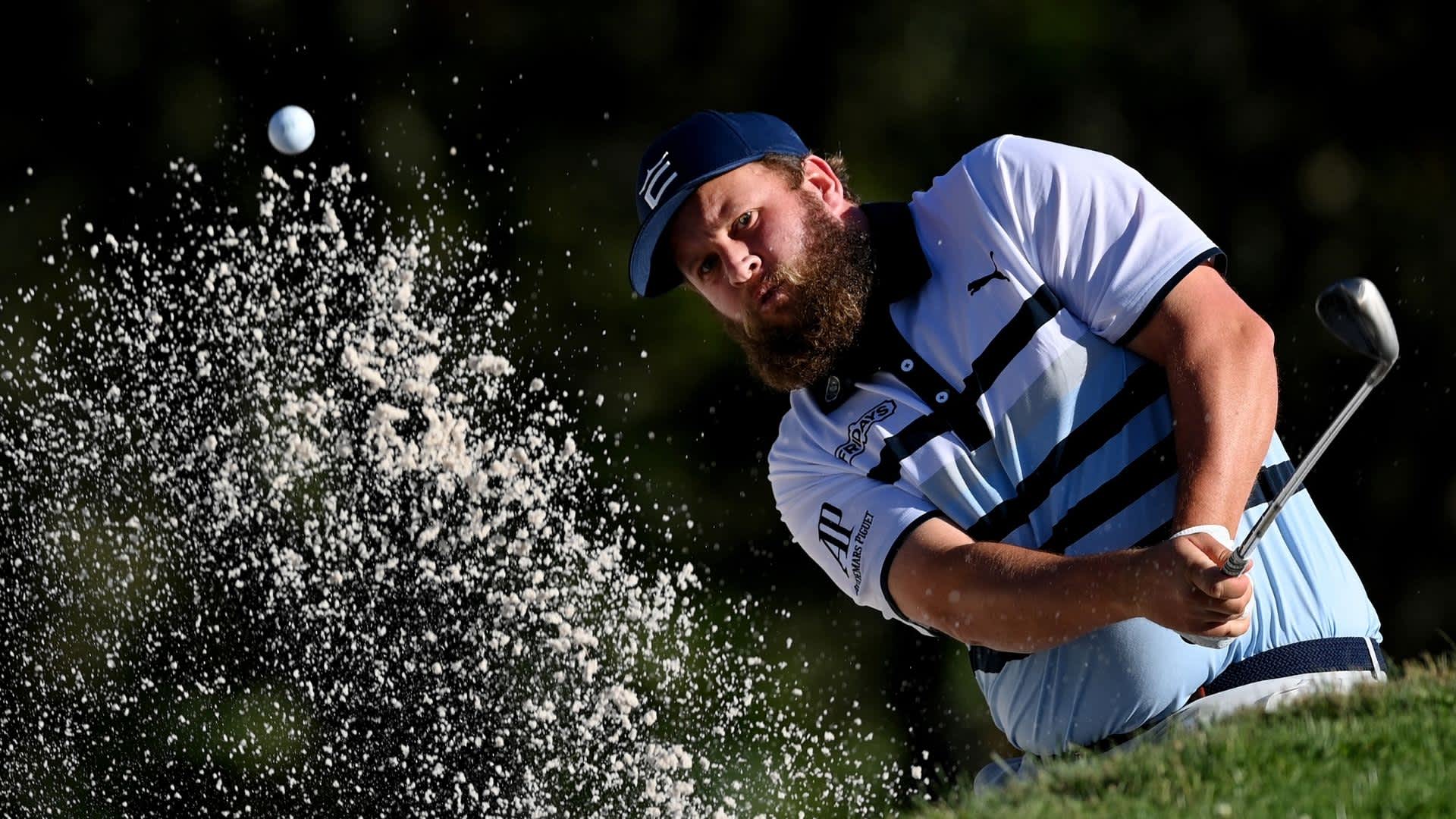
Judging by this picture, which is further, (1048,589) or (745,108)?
(745,108)

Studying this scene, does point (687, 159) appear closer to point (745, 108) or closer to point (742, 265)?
point (742, 265)

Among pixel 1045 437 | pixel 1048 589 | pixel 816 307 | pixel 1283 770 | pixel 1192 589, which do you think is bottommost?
pixel 1283 770

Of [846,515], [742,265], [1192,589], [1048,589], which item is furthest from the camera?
[742,265]

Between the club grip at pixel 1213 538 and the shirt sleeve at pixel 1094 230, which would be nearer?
the club grip at pixel 1213 538

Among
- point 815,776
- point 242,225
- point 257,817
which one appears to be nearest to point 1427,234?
point 815,776

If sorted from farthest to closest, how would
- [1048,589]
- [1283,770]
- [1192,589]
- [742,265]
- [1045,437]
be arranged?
[742,265], [1045,437], [1048,589], [1192,589], [1283,770]

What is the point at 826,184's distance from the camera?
229cm

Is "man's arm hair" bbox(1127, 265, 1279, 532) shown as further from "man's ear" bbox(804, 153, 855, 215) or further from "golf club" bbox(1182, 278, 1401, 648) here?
"man's ear" bbox(804, 153, 855, 215)

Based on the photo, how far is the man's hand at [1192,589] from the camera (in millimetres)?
1602

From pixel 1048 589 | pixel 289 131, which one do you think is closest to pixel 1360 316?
pixel 1048 589

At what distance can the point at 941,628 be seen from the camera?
1893mm

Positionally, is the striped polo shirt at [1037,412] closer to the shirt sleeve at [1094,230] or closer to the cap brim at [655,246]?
the shirt sleeve at [1094,230]

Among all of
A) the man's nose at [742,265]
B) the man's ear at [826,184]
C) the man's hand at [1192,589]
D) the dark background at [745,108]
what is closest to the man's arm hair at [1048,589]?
the man's hand at [1192,589]

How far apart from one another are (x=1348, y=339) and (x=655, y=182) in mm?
964
